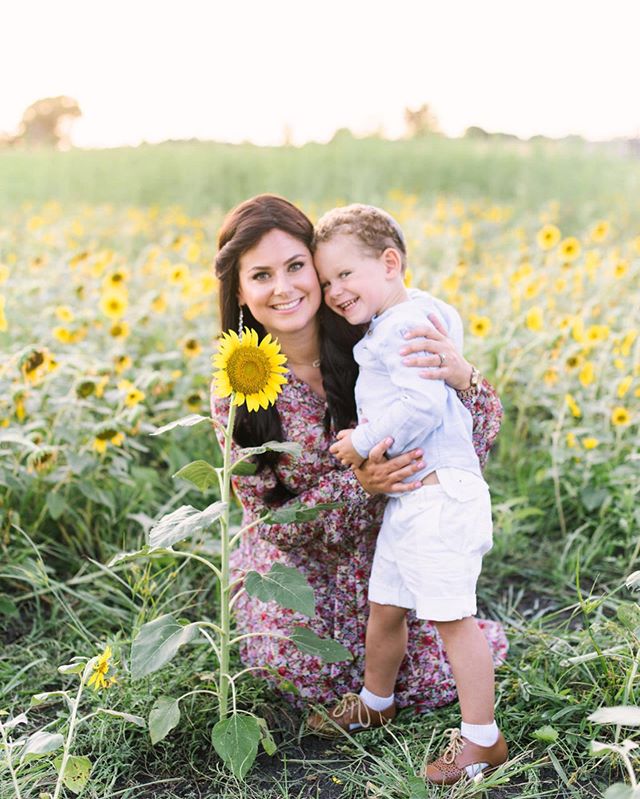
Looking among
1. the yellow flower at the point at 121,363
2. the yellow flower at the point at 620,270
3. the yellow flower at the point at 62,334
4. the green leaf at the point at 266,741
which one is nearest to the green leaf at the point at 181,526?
the green leaf at the point at 266,741

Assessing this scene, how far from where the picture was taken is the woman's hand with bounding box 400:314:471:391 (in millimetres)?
1826

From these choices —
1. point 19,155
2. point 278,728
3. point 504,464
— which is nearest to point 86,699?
point 278,728

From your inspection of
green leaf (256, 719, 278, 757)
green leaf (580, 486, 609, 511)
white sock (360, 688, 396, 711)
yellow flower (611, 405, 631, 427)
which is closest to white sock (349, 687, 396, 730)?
white sock (360, 688, 396, 711)

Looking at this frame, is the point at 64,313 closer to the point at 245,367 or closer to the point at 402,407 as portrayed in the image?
the point at 245,367

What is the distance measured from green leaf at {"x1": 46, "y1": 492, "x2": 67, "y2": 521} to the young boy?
877 millimetres

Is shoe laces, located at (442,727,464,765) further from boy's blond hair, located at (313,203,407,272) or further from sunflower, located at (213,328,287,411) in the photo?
boy's blond hair, located at (313,203,407,272)

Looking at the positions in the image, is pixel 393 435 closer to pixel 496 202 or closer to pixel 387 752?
pixel 387 752

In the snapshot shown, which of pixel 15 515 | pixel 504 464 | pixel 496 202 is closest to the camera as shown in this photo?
pixel 15 515

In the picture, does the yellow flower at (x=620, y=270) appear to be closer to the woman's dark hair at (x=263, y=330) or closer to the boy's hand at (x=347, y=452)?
the woman's dark hair at (x=263, y=330)

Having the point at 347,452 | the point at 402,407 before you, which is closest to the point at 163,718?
the point at 347,452

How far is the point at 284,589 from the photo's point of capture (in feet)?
5.53

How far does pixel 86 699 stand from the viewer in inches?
81.7

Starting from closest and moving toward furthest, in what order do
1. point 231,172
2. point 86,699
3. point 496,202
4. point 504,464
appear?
1. point 86,699
2. point 504,464
3. point 496,202
4. point 231,172

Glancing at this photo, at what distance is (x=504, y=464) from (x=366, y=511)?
1.17 metres
